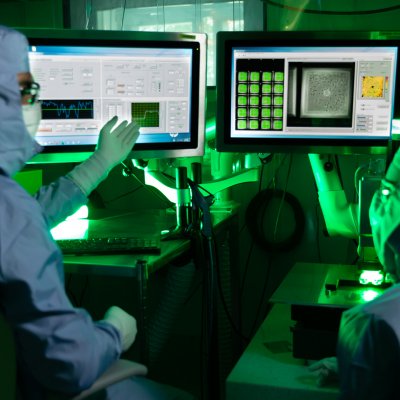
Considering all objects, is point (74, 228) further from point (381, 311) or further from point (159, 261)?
point (381, 311)

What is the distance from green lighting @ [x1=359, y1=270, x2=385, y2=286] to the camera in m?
1.68

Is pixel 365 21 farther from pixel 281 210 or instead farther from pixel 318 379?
pixel 318 379

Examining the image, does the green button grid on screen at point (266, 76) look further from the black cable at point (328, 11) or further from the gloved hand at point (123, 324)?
the gloved hand at point (123, 324)

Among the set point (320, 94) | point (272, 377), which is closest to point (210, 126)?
point (320, 94)

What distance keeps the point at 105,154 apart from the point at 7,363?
853 mm

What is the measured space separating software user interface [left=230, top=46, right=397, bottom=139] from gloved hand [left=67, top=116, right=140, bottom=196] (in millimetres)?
350

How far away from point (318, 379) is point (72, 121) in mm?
1093

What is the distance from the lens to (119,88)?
193 cm

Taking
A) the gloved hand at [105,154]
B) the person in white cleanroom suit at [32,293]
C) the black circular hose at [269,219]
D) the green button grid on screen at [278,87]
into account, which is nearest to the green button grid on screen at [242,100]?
the green button grid on screen at [278,87]

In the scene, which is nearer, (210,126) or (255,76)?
(255,76)

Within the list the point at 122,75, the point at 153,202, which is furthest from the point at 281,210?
the point at 122,75

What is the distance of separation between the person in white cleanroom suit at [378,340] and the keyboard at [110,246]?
0.87 m

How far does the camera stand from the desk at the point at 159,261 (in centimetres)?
162

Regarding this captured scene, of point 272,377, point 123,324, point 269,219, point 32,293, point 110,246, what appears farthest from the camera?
point 269,219
